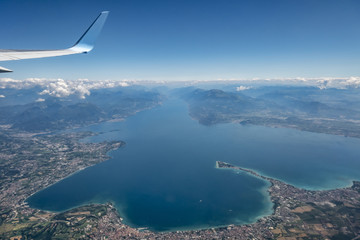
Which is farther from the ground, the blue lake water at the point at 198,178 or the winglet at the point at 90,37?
the winglet at the point at 90,37

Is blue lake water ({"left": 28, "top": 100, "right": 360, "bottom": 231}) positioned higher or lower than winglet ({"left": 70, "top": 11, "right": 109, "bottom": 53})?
lower

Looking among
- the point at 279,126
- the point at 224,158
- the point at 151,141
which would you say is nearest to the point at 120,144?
the point at 151,141

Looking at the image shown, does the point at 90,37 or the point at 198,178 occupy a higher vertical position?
the point at 90,37

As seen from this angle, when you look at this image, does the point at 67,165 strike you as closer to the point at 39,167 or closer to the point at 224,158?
the point at 39,167

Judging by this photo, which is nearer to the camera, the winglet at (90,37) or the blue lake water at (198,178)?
the winglet at (90,37)

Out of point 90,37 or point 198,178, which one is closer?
point 90,37
